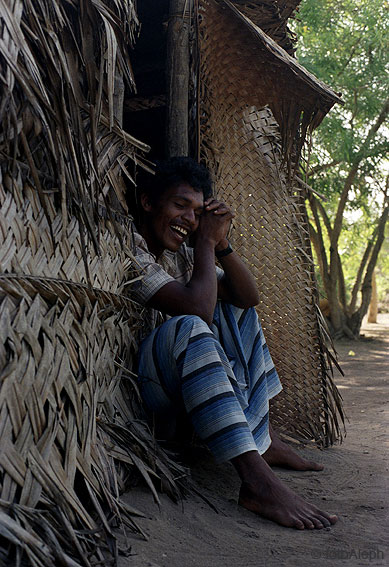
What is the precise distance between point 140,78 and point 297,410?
2214mm

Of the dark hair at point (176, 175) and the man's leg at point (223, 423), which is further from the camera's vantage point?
the dark hair at point (176, 175)

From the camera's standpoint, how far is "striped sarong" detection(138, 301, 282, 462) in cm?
195

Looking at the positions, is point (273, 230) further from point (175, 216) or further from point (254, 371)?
point (254, 371)

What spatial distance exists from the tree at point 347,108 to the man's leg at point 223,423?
6.01 meters

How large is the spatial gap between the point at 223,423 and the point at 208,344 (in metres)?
0.25

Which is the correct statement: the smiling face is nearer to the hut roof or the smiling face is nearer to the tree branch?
the hut roof

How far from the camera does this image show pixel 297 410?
126 inches

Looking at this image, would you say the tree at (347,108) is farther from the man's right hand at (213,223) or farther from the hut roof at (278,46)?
the man's right hand at (213,223)

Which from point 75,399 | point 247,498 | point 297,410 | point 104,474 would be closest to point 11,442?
point 75,399

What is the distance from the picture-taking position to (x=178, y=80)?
2.90m

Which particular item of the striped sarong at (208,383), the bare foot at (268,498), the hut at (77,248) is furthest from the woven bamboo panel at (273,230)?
the bare foot at (268,498)

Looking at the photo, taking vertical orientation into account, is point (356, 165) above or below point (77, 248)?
above

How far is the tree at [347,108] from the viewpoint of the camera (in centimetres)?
822

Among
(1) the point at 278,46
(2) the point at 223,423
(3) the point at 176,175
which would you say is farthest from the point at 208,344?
(1) the point at 278,46
